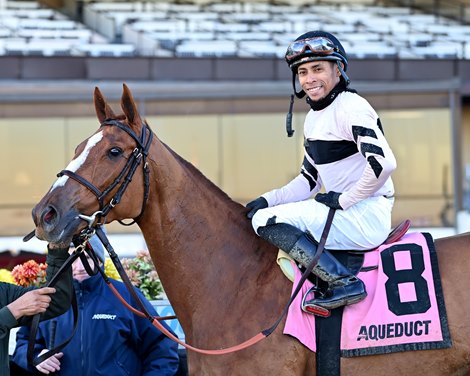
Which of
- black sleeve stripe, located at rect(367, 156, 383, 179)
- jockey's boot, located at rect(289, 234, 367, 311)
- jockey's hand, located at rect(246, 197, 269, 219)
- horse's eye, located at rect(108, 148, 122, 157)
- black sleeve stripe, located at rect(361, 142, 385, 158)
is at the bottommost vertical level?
jockey's boot, located at rect(289, 234, 367, 311)

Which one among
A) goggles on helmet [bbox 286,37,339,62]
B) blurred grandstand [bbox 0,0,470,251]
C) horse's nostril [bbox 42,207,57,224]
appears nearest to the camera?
horse's nostril [bbox 42,207,57,224]

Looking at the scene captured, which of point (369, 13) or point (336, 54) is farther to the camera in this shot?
point (369, 13)

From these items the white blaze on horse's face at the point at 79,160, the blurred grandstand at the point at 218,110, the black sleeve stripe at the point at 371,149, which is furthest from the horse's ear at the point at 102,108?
the blurred grandstand at the point at 218,110

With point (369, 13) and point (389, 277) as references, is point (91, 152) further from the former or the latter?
point (369, 13)

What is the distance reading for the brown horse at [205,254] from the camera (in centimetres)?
327

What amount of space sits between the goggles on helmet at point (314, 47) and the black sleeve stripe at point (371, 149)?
501 mm

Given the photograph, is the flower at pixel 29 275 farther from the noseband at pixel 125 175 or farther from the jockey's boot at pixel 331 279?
the jockey's boot at pixel 331 279

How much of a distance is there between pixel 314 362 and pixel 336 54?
1413mm

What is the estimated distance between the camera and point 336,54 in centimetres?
355

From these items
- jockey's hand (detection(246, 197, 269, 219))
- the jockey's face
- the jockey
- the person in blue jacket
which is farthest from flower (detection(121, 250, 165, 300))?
the jockey's face

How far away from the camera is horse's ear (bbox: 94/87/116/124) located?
3467mm

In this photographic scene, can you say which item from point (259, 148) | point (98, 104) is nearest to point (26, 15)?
point (259, 148)

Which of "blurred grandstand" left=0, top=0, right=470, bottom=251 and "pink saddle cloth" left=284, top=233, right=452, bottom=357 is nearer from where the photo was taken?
"pink saddle cloth" left=284, top=233, right=452, bottom=357

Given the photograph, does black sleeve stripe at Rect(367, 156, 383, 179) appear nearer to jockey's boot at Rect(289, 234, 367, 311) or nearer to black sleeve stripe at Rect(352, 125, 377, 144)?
black sleeve stripe at Rect(352, 125, 377, 144)
